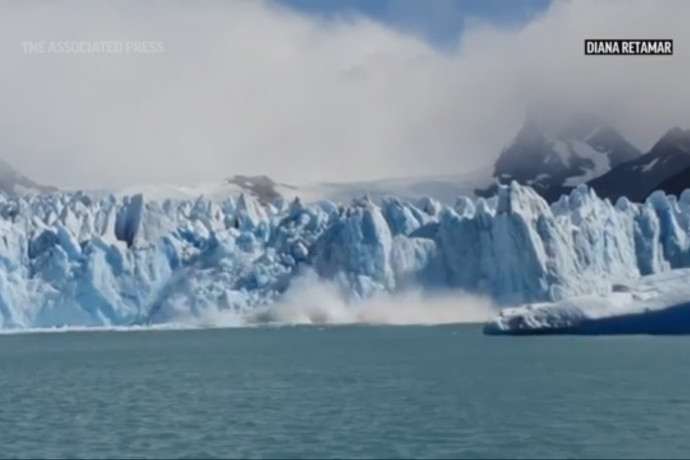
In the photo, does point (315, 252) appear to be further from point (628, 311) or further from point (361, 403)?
point (361, 403)

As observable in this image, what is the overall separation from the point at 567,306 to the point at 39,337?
36801 mm

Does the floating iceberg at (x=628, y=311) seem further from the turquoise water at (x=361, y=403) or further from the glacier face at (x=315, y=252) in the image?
the glacier face at (x=315, y=252)

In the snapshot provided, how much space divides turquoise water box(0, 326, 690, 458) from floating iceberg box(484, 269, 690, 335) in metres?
2.17

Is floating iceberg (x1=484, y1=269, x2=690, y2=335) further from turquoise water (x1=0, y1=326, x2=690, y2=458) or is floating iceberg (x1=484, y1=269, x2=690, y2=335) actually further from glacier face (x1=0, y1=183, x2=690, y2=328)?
glacier face (x1=0, y1=183, x2=690, y2=328)

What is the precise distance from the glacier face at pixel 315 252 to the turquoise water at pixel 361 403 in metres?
28.2

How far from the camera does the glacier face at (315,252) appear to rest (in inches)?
2913

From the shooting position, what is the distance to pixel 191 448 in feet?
57.5

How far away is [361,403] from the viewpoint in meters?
24.1

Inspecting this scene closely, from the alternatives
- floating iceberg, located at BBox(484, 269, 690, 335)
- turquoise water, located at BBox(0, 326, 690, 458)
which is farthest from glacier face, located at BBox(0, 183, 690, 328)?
turquoise water, located at BBox(0, 326, 690, 458)

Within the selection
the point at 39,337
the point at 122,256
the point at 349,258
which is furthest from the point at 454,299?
the point at 39,337

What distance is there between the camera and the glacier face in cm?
7400

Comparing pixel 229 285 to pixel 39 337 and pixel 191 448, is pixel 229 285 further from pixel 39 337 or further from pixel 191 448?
pixel 191 448

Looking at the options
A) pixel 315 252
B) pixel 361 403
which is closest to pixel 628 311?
pixel 361 403

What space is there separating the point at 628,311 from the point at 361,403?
26.4 m
